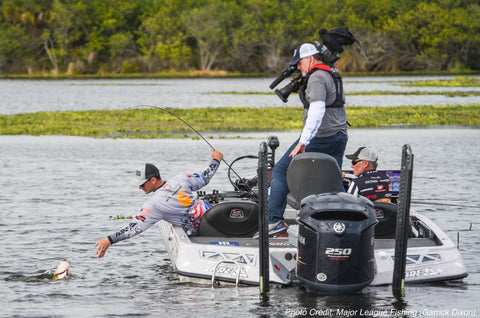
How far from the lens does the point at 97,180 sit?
19.3 m

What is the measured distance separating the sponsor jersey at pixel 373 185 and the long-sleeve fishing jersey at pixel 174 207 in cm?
182

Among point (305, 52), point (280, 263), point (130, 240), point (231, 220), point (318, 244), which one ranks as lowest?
point (130, 240)

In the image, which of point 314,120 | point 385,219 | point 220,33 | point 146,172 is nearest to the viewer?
point 314,120

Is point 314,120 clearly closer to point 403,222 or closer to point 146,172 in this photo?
point 403,222

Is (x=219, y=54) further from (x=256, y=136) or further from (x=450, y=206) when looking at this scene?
(x=450, y=206)

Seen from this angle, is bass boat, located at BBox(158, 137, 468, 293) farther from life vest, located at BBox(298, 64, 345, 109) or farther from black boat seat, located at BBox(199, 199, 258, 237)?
life vest, located at BBox(298, 64, 345, 109)

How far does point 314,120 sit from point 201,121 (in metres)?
26.3

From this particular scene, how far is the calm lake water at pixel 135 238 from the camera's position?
27.8ft

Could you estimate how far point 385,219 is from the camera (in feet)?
31.0

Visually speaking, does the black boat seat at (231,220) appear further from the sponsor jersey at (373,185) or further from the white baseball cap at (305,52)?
the white baseball cap at (305,52)

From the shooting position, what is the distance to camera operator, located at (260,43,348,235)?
902cm

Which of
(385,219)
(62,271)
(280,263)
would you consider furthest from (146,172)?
(385,219)

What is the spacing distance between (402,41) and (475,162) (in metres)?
95.1

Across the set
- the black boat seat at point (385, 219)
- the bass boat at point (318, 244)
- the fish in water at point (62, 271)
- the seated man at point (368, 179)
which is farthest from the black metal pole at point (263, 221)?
the fish in water at point (62, 271)
